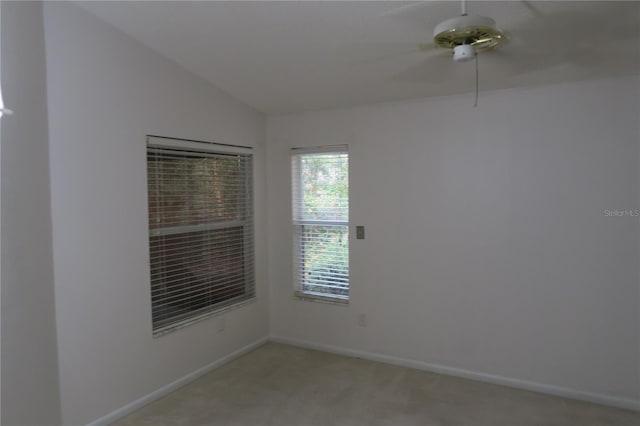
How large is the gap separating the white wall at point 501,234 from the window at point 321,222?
0.12 meters

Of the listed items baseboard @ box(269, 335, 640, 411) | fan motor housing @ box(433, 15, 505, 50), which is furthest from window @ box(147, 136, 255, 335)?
fan motor housing @ box(433, 15, 505, 50)

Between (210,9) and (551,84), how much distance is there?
7.70 ft

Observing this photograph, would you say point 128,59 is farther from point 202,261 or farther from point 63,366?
point 63,366

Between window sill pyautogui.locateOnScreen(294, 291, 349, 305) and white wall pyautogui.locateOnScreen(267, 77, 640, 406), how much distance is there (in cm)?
8

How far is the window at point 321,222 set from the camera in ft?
13.2

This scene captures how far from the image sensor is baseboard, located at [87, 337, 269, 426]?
288cm

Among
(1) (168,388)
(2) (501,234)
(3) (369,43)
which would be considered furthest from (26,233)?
(2) (501,234)

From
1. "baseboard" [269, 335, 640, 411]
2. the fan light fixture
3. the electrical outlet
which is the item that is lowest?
"baseboard" [269, 335, 640, 411]

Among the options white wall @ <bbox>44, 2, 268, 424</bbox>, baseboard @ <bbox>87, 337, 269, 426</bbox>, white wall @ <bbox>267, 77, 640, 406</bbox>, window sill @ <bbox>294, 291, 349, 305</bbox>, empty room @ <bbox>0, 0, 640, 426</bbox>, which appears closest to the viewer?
empty room @ <bbox>0, 0, 640, 426</bbox>

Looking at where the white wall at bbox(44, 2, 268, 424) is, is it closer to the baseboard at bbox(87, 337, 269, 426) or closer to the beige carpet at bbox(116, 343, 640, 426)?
the baseboard at bbox(87, 337, 269, 426)

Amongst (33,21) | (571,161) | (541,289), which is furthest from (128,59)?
(541,289)

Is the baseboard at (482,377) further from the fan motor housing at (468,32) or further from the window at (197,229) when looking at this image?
the fan motor housing at (468,32)

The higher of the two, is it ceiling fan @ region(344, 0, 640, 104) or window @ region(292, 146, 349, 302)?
ceiling fan @ region(344, 0, 640, 104)

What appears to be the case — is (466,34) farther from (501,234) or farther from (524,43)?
(501,234)
